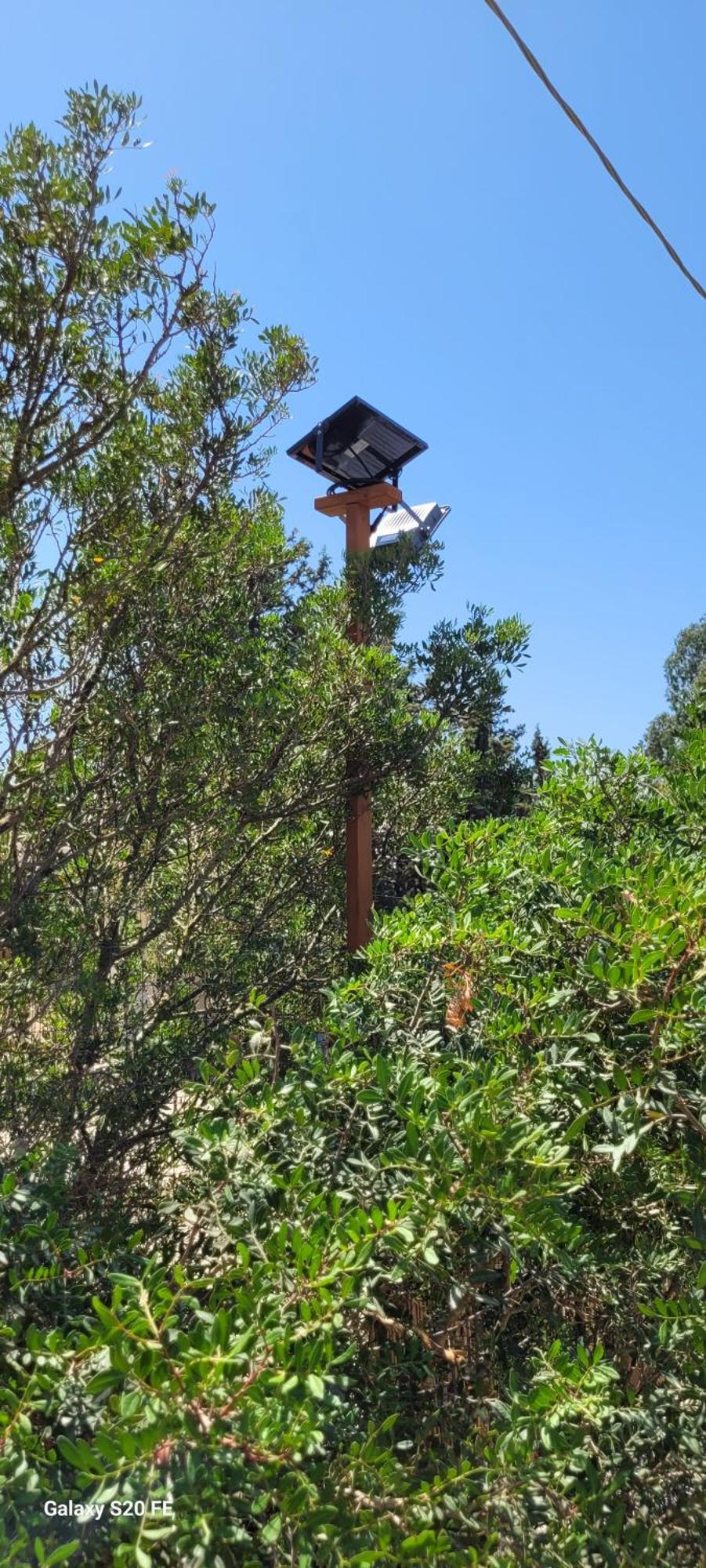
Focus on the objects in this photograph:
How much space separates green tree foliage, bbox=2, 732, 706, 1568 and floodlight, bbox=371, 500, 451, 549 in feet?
8.99

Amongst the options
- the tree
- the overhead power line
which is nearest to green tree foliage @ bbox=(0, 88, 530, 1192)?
the tree

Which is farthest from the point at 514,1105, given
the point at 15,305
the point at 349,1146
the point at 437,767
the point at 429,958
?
the point at 437,767

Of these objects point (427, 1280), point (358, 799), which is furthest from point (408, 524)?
point (427, 1280)

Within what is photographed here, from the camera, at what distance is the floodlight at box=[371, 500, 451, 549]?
517 centimetres

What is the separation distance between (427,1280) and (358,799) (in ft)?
10.3

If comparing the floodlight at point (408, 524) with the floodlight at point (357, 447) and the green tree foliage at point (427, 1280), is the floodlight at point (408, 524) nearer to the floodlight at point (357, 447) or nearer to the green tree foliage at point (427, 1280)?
the floodlight at point (357, 447)

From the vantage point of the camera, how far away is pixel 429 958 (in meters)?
2.78

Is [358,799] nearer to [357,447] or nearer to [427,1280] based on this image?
[357,447]

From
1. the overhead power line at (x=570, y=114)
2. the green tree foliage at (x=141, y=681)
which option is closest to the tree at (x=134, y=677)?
the green tree foliage at (x=141, y=681)

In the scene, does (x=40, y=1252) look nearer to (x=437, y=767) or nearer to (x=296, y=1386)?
(x=296, y=1386)

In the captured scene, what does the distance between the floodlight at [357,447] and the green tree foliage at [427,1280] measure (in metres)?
2.64

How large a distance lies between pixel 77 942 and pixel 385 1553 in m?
3.09

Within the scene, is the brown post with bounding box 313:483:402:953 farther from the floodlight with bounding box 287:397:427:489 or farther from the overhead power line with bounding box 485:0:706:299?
the overhead power line with bounding box 485:0:706:299

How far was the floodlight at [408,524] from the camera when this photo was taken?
5.17 m
